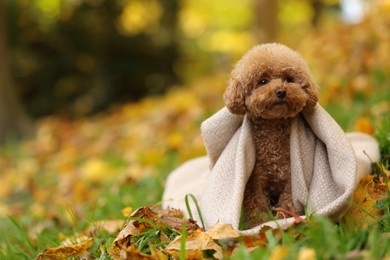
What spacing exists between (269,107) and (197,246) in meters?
0.59

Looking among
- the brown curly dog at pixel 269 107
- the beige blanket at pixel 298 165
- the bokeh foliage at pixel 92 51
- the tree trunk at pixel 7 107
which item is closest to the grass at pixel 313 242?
the beige blanket at pixel 298 165

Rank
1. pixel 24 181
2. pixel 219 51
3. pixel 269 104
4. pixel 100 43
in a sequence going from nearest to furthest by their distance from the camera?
pixel 269 104
pixel 24 181
pixel 100 43
pixel 219 51

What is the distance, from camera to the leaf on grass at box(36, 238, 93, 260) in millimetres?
2396

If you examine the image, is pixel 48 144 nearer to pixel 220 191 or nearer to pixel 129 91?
pixel 129 91

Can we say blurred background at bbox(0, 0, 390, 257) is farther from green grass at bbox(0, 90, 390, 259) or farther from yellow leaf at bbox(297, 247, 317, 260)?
yellow leaf at bbox(297, 247, 317, 260)

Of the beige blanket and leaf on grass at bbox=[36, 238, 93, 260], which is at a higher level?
the beige blanket

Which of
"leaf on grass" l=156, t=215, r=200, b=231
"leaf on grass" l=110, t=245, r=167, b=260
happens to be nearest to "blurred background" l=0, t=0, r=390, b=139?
A: "leaf on grass" l=156, t=215, r=200, b=231

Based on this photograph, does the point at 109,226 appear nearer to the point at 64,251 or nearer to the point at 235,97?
the point at 64,251

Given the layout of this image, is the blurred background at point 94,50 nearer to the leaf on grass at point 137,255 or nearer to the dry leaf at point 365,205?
the dry leaf at point 365,205

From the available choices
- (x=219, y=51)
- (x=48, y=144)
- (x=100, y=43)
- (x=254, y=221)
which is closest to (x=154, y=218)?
(x=254, y=221)

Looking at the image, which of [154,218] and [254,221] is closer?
[254,221]

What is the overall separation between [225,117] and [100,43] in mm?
8902

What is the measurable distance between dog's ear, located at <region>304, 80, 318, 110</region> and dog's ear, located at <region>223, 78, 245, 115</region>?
0.83ft

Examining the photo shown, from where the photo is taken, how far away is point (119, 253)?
89.0 inches
